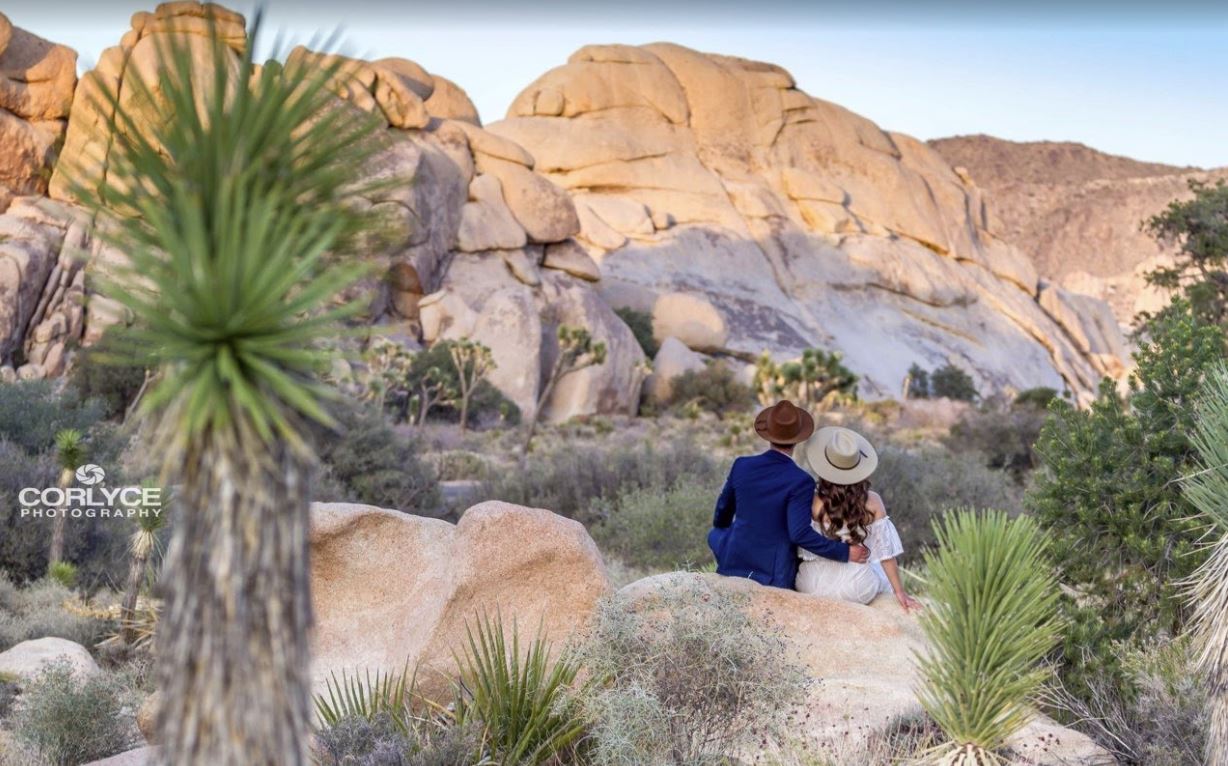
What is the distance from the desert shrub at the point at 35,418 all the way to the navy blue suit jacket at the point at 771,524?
8478 millimetres

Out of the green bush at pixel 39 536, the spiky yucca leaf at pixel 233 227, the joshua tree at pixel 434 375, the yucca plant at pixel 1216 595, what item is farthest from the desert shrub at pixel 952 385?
the spiky yucca leaf at pixel 233 227

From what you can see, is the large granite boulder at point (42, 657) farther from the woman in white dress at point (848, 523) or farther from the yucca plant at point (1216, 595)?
the yucca plant at point (1216, 595)

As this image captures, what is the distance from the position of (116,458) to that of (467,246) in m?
26.3

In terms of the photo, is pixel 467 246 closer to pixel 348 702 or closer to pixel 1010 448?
pixel 1010 448

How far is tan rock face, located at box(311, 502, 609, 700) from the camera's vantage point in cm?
601

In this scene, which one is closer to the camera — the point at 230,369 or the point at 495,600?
the point at 230,369

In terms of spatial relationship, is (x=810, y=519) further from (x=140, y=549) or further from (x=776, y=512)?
(x=140, y=549)

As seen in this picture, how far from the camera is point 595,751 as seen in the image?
17.1ft

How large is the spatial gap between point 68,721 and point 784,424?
12.6 feet

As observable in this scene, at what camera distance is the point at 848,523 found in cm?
657

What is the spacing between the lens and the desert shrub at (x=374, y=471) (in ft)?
50.9

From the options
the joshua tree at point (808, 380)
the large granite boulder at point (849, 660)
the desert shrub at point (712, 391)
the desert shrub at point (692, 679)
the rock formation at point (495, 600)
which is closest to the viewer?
the desert shrub at point (692, 679)

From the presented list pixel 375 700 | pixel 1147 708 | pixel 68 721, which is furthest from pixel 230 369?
pixel 1147 708

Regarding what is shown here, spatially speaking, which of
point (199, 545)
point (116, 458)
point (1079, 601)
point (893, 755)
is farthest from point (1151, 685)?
point (116, 458)
